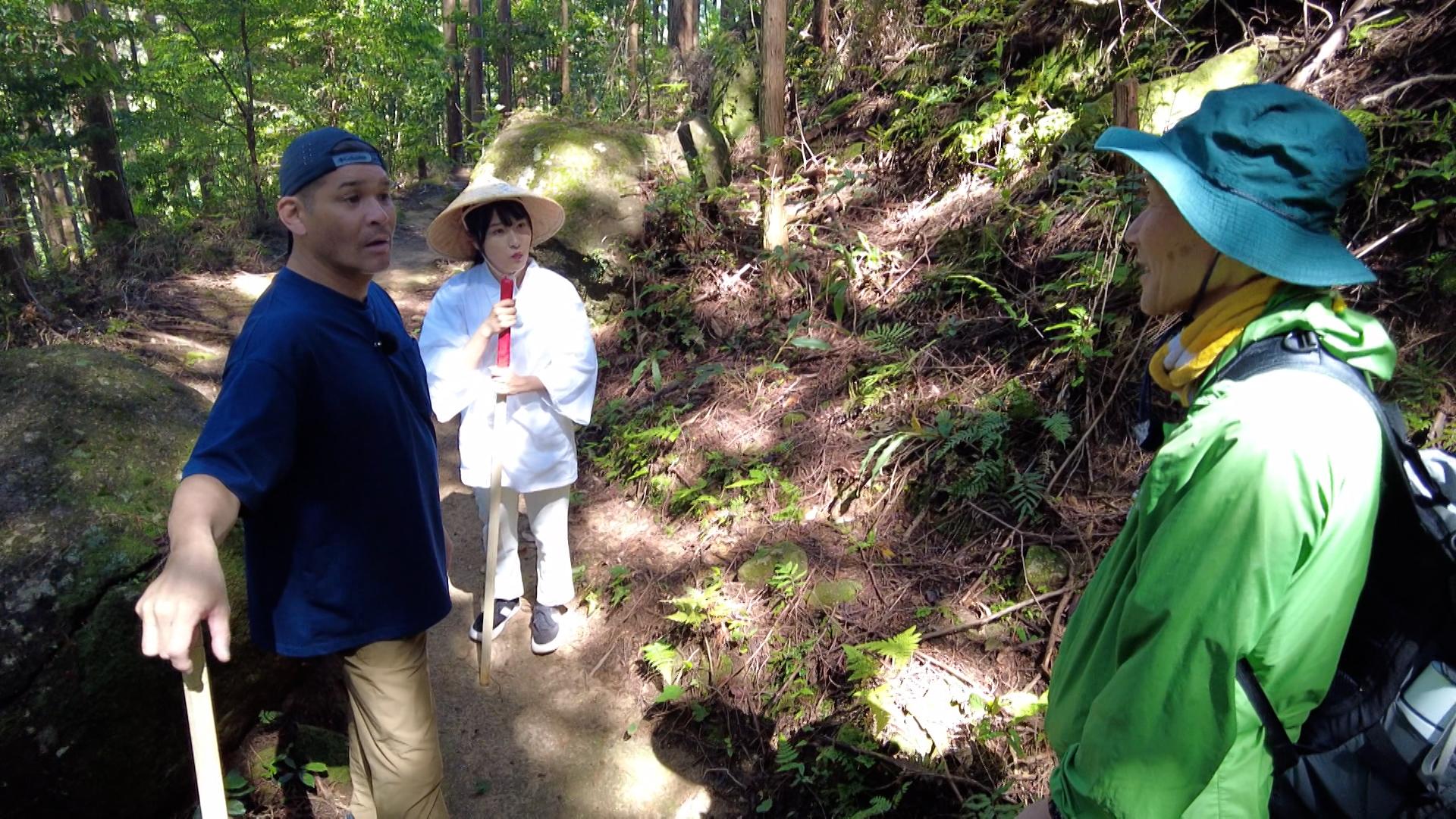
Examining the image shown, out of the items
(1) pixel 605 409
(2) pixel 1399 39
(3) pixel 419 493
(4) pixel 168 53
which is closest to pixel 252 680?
(3) pixel 419 493

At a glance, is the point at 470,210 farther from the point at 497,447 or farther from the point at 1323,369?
the point at 1323,369

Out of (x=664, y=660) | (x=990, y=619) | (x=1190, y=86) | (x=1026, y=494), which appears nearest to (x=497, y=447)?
(x=664, y=660)

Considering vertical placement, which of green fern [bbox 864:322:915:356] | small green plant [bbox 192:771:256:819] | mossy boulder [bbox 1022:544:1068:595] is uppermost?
green fern [bbox 864:322:915:356]

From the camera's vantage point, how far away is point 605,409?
682cm

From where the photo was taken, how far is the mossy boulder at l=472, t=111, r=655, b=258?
831cm

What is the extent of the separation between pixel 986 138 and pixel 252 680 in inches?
243

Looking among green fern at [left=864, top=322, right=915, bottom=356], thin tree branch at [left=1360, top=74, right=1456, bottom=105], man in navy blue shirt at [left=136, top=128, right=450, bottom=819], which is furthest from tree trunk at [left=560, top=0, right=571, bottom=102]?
man in navy blue shirt at [left=136, top=128, right=450, bottom=819]

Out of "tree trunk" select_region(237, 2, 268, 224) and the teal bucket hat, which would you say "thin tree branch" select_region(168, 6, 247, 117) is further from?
the teal bucket hat

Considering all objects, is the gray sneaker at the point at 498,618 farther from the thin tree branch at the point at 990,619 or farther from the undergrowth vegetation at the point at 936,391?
the thin tree branch at the point at 990,619

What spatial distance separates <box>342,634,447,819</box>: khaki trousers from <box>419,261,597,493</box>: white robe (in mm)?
1337

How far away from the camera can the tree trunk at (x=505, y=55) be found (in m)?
17.3

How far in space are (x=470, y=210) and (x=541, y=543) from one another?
1.92m

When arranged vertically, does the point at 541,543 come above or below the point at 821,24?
below

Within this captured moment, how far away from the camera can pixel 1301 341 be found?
134 cm
